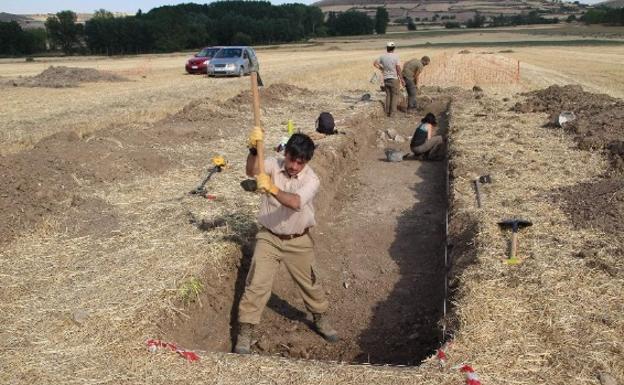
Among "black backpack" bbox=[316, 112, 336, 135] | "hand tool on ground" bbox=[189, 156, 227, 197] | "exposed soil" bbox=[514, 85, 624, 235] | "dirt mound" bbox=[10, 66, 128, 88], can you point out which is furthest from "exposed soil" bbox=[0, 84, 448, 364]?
"dirt mound" bbox=[10, 66, 128, 88]

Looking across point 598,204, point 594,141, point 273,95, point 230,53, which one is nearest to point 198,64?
point 230,53

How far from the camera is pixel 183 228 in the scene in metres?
7.37

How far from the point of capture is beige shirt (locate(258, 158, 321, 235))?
5395mm

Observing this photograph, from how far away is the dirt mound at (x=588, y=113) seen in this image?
10.9m

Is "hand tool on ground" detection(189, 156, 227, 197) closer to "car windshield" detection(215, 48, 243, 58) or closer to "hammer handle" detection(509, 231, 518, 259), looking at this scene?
"hammer handle" detection(509, 231, 518, 259)

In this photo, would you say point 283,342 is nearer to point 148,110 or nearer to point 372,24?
point 148,110

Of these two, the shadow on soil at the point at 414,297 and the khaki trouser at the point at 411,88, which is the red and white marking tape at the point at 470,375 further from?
the khaki trouser at the point at 411,88

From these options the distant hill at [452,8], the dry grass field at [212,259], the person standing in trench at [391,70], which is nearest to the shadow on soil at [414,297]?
the dry grass field at [212,259]

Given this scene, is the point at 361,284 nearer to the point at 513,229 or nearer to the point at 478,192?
the point at 513,229

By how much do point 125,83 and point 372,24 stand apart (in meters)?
82.9

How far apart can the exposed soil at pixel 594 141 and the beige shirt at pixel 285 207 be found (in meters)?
3.52

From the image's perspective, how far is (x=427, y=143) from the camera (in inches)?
491

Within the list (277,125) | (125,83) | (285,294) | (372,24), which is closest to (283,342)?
(285,294)

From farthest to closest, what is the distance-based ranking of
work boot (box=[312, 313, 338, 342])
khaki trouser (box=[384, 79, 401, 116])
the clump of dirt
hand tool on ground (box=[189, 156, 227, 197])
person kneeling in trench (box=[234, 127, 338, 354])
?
khaki trouser (box=[384, 79, 401, 116])
hand tool on ground (box=[189, 156, 227, 197])
the clump of dirt
work boot (box=[312, 313, 338, 342])
person kneeling in trench (box=[234, 127, 338, 354])
